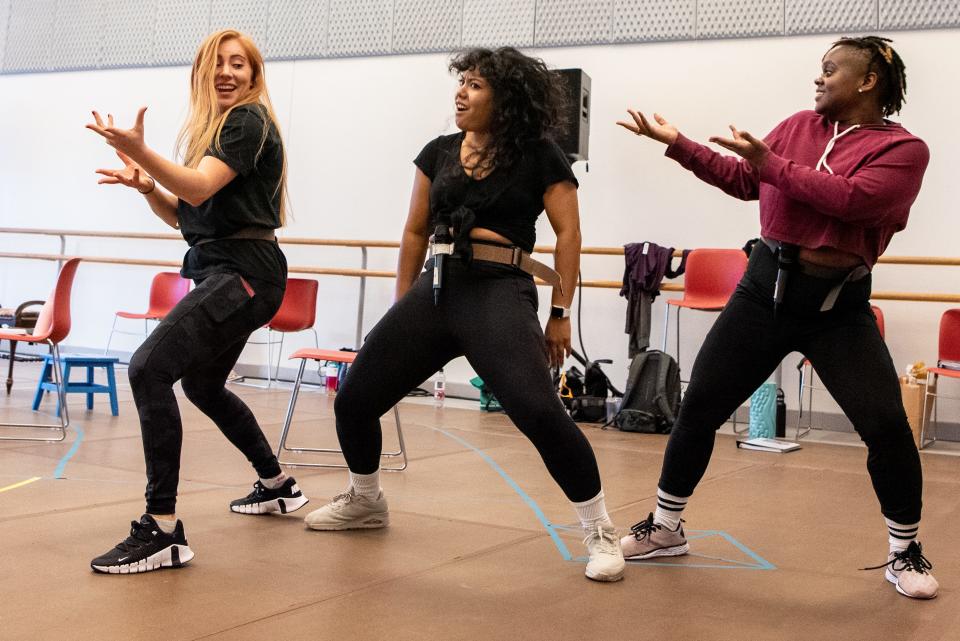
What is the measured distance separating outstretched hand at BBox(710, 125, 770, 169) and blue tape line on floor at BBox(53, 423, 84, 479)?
9.75 ft

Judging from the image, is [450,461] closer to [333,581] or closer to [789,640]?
[333,581]

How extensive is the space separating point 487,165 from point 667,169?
18.5ft

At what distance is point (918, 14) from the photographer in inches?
295

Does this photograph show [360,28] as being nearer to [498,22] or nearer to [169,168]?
[498,22]

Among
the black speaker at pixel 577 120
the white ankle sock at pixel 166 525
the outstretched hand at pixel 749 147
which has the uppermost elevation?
the black speaker at pixel 577 120

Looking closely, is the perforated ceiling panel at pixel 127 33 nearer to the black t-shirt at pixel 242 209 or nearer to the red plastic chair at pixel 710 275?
the red plastic chair at pixel 710 275

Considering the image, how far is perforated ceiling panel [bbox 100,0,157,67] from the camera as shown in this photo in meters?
10.5

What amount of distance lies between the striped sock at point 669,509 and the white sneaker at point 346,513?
0.92 m

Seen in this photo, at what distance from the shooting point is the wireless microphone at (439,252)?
9.29ft

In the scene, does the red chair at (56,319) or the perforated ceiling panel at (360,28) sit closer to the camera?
the red chair at (56,319)

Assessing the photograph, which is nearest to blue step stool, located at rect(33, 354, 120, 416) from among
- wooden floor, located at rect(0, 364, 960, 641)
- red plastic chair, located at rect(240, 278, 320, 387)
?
wooden floor, located at rect(0, 364, 960, 641)

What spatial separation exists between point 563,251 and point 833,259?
0.75 metres

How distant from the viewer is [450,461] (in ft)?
16.6

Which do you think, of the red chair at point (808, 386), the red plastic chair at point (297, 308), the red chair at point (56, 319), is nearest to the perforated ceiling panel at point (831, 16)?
the red chair at point (808, 386)
